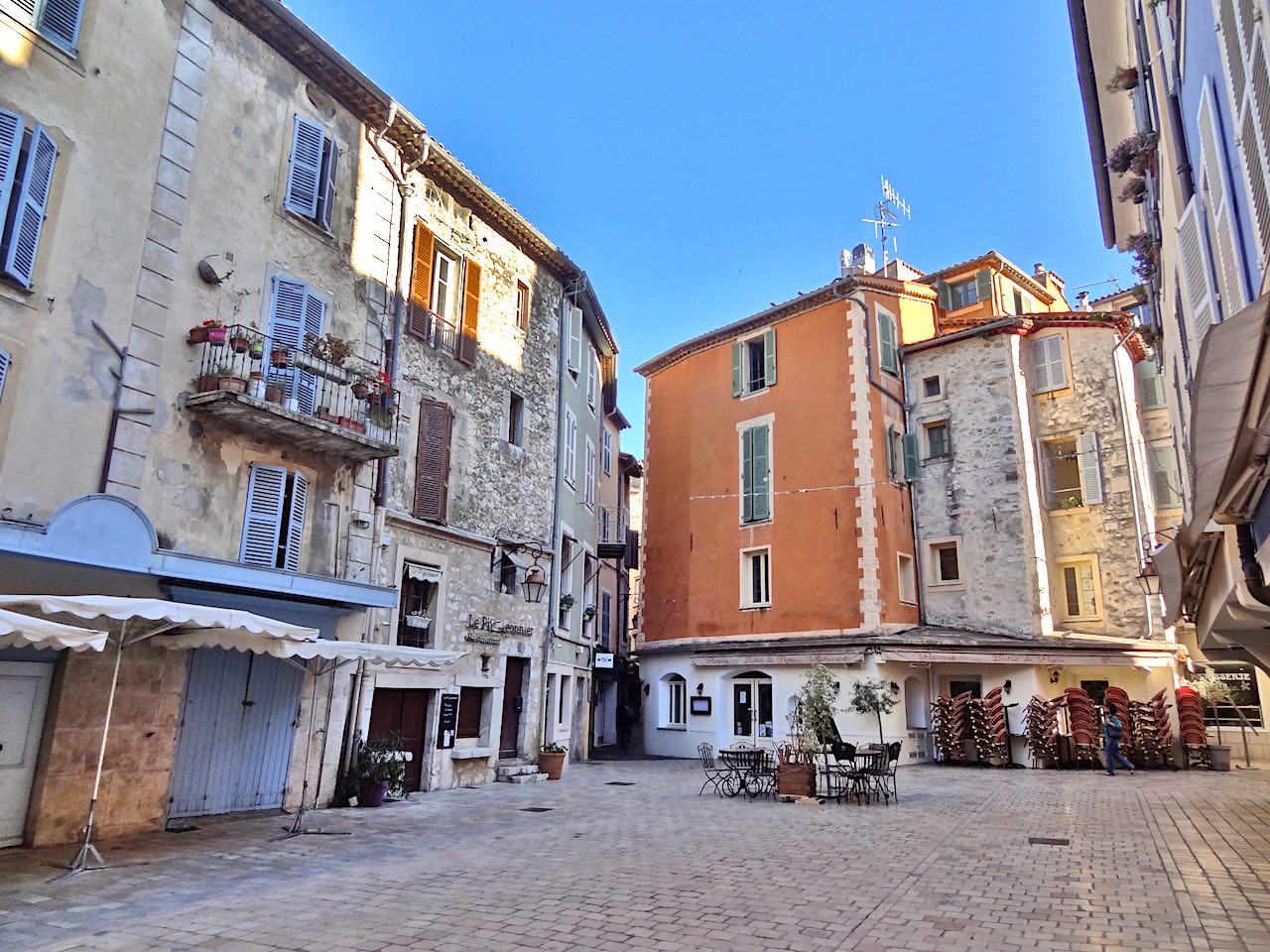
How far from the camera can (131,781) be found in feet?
32.1

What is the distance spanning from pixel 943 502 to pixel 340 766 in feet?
56.5

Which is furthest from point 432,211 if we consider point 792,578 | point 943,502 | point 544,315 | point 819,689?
point 943,502

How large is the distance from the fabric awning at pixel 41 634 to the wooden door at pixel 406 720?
6902mm

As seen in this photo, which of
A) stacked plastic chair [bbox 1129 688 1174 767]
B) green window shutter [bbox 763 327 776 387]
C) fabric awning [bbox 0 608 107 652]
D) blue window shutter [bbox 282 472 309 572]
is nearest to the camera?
fabric awning [bbox 0 608 107 652]

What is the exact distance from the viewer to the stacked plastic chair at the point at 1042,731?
1941 centimetres

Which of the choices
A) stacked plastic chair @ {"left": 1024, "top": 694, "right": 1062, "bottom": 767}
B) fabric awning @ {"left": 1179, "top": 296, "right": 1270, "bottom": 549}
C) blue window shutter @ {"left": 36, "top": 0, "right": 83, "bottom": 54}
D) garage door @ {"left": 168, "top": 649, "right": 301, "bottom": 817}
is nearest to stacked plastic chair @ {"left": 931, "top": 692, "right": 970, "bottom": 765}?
stacked plastic chair @ {"left": 1024, "top": 694, "right": 1062, "bottom": 767}

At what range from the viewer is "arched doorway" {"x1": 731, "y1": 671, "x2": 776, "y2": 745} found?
73.3ft

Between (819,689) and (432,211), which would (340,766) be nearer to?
(819,689)

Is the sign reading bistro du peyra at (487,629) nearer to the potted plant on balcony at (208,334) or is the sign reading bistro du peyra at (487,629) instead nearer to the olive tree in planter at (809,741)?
the olive tree in planter at (809,741)

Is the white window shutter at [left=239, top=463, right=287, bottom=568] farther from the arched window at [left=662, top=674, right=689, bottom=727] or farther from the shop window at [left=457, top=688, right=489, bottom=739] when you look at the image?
the arched window at [left=662, top=674, right=689, bottom=727]

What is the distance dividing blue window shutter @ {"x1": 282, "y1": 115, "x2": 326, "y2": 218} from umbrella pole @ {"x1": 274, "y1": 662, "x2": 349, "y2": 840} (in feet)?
22.7

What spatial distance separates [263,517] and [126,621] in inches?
129

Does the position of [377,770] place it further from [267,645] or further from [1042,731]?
[1042,731]

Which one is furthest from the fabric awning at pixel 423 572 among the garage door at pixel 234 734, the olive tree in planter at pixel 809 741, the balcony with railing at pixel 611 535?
the balcony with railing at pixel 611 535
